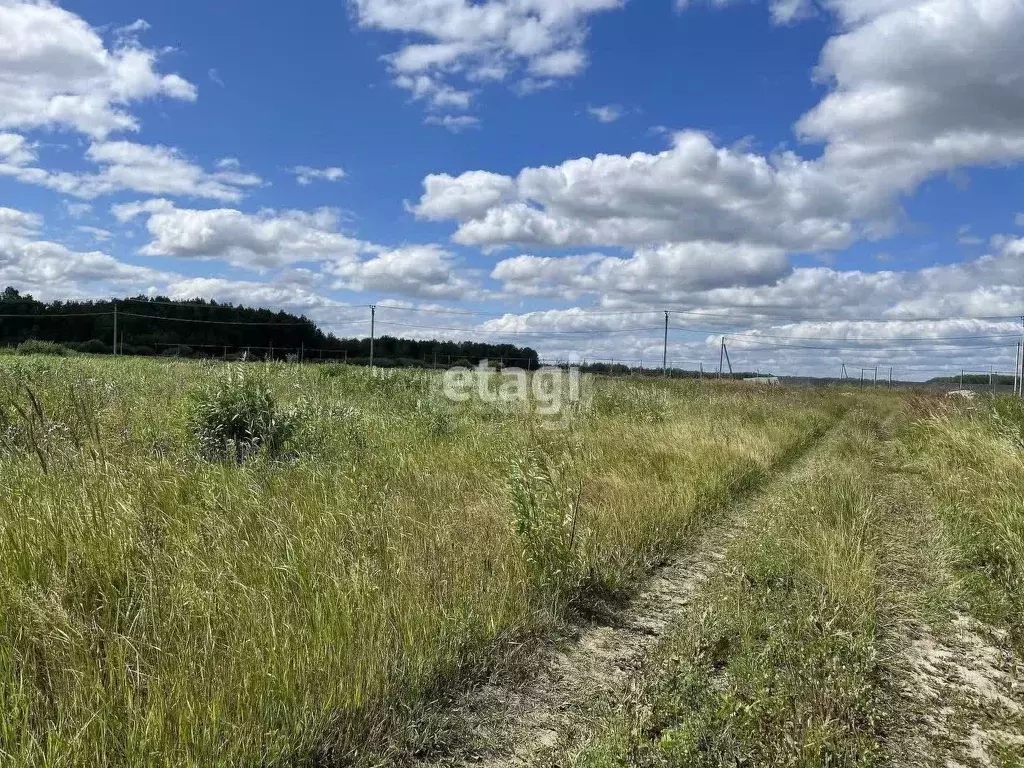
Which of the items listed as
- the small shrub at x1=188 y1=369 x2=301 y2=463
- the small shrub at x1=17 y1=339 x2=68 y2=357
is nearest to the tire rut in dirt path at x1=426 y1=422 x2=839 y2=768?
the small shrub at x1=188 y1=369 x2=301 y2=463

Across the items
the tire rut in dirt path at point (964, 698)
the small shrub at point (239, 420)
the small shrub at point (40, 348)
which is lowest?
the tire rut in dirt path at point (964, 698)

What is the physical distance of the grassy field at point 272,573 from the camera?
238 centimetres

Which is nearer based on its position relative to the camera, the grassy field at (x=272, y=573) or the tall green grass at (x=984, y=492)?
Answer: the grassy field at (x=272, y=573)

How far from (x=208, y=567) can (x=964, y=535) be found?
20.0 ft

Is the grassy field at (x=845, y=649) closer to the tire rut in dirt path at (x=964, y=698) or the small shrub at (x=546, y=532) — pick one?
the tire rut in dirt path at (x=964, y=698)

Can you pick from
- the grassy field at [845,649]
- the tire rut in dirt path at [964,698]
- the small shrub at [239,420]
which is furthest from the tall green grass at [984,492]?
the small shrub at [239,420]

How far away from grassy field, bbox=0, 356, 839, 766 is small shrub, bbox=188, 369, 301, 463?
0.03 m

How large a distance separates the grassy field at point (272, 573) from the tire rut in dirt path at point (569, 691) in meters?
0.16

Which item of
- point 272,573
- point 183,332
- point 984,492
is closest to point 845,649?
point 272,573

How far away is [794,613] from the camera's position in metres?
3.85

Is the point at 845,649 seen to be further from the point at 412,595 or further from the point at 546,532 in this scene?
the point at 412,595

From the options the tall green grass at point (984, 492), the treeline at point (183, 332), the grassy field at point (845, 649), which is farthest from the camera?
the treeline at point (183, 332)

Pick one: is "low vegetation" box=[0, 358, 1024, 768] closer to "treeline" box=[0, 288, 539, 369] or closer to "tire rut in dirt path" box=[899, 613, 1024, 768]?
"tire rut in dirt path" box=[899, 613, 1024, 768]

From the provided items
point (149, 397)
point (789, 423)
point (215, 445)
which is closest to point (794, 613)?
point (215, 445)
